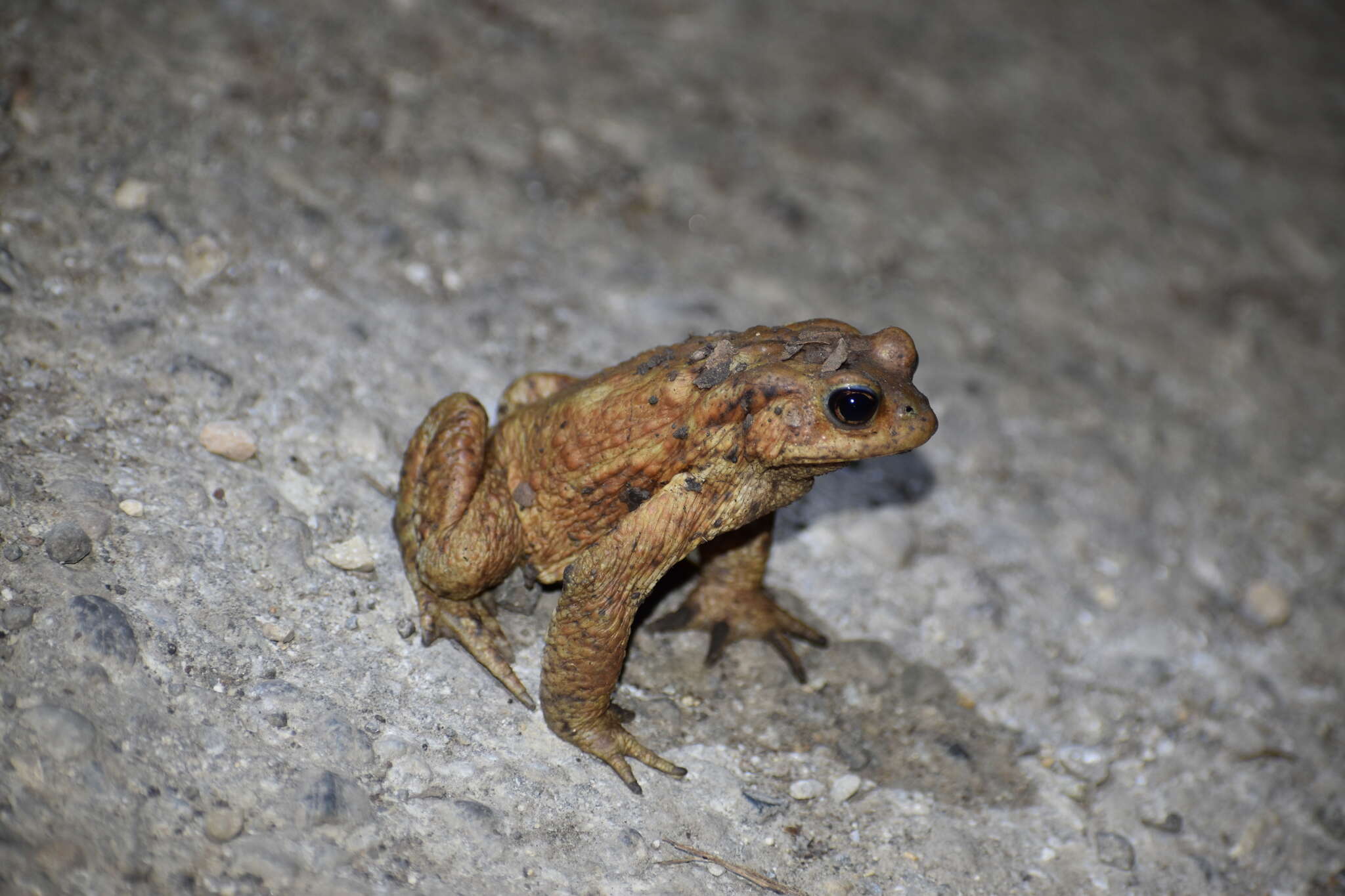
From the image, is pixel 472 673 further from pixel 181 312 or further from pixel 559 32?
pixel 559 32

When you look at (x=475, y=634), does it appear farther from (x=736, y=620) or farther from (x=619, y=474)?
(x=736, y=620)

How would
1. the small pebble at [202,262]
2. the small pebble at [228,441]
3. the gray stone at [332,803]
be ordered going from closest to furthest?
1. the gray stone at [332,803]
2. the small pebble at [228,441]
3. the small pebble at [202,262]

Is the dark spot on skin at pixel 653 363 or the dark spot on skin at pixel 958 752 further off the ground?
the dark spot on skin at pixel 653 363

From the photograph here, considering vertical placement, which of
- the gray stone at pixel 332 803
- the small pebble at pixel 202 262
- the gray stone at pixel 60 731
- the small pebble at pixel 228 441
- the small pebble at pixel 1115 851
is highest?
the small pebble at pixel 202 262

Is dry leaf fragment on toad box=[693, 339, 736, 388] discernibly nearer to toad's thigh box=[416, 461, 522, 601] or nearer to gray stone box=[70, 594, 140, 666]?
toad's thigh box=[416, 461, 522, 601]

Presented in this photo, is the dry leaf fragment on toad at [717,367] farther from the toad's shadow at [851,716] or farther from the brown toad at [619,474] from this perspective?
the toad's shadow at [851,716]

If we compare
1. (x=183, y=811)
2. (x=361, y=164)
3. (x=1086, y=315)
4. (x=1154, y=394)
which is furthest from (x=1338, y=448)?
(x=183, y=811)

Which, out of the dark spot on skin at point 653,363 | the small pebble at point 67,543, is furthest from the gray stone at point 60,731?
the dark spot on skin at point 653,363
